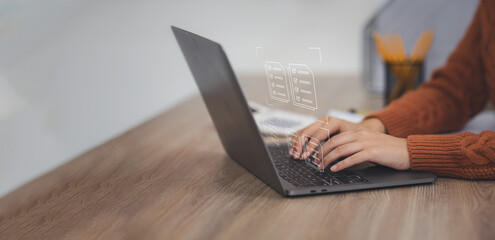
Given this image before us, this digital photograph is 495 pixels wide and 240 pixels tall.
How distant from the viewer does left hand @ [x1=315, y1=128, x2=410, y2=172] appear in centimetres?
86

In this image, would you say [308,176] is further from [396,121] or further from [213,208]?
[396,121]

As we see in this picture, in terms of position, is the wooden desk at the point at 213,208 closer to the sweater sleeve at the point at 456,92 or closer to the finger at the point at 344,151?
the finger at the point at 344,151

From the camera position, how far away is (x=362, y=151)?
862mm

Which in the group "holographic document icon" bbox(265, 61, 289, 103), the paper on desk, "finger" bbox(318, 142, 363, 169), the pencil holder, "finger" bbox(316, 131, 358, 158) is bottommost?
the pencil holder

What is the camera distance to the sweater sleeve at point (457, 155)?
0.85 m

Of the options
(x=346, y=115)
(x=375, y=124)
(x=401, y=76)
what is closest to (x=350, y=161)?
(x=375, y=124)

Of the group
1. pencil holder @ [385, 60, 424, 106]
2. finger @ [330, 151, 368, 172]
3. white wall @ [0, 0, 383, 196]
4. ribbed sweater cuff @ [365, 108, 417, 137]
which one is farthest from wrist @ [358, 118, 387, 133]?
white wall @ [0, 0, 383, 196]

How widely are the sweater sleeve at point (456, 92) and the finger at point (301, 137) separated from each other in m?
0.37

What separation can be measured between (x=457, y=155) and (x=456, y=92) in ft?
1.50

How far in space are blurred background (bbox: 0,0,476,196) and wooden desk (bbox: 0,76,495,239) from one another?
9.3 inches

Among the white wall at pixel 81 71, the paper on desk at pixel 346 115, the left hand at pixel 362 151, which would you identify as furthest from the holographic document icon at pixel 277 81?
the white wall at pixel 81 71

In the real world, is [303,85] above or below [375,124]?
above

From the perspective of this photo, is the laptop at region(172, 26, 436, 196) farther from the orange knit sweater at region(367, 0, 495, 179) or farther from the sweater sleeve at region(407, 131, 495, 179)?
the orange knit sweater at region(367, 0, 495, 179)

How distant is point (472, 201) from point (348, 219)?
22 centimetres
